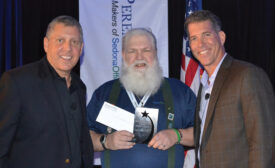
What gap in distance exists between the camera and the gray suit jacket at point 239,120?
86.6 inches

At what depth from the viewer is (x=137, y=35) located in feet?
11.2

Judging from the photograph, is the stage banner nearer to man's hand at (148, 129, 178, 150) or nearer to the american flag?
the american flag

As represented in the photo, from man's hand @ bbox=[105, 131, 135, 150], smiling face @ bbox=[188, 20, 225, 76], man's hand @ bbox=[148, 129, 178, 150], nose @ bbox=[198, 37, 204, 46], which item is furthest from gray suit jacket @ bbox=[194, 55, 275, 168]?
man's hand @ bbox=[105, 131, 135, 150]

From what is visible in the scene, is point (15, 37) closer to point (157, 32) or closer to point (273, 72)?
point (157, 32)

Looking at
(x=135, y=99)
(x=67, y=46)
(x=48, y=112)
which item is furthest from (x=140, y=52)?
(x=48, y=112)

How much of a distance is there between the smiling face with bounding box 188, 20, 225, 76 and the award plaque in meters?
0.71

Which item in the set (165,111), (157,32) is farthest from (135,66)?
(157,32)

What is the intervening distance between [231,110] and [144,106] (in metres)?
1.05

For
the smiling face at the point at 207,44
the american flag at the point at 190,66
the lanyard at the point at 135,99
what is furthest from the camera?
the american flag at the point at 190,66

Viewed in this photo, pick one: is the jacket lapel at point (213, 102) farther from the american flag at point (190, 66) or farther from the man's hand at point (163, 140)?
the american flag at point (190, 66)

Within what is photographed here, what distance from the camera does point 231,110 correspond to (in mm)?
2363

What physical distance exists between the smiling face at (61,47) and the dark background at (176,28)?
2831mm

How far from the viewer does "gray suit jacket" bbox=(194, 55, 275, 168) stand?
2.20 meters

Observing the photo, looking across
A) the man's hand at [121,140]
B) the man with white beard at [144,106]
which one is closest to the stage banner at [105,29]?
the man with white beard at [144,106]
